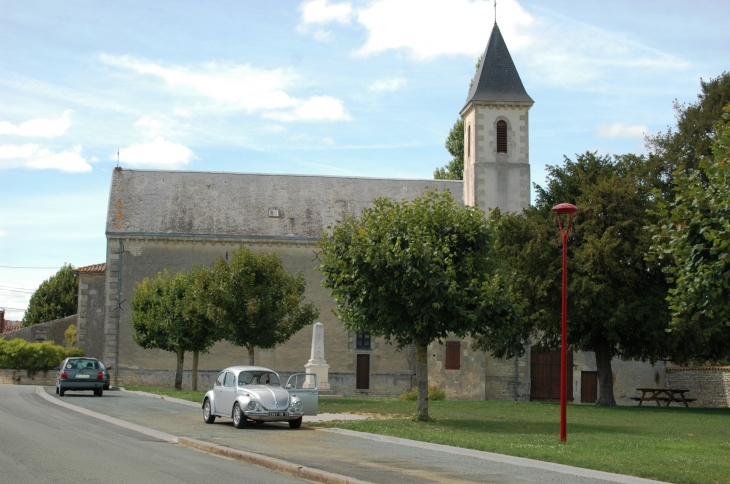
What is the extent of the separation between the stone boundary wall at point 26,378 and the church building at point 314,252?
4.66 meters

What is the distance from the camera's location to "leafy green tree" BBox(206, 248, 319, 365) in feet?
101

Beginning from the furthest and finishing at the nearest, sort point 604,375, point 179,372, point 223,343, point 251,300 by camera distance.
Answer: point 223,343 → point 179,372 → point 604,375 → point 251,300

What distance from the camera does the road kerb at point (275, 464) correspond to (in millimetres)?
10764

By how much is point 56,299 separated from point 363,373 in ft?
121

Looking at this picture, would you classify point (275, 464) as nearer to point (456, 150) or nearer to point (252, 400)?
point (252, 400)

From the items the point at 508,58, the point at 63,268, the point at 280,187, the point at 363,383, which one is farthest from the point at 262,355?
the point at 63,268

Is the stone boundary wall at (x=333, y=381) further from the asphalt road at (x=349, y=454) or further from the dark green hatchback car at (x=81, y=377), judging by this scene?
the asphalt road at (x=349, y=454)

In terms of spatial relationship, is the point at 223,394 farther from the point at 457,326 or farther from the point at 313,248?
the point at 313,248

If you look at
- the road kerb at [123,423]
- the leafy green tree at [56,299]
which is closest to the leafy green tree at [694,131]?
the road kerb at [123,423]

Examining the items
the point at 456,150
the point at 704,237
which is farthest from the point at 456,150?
the point at 704,237

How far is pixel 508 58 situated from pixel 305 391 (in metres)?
29.6

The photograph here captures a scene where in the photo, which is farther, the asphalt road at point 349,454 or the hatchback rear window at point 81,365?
the hatchback rear window at point 81,365

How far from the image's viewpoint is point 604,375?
112 feet

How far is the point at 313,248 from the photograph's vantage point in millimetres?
45125
